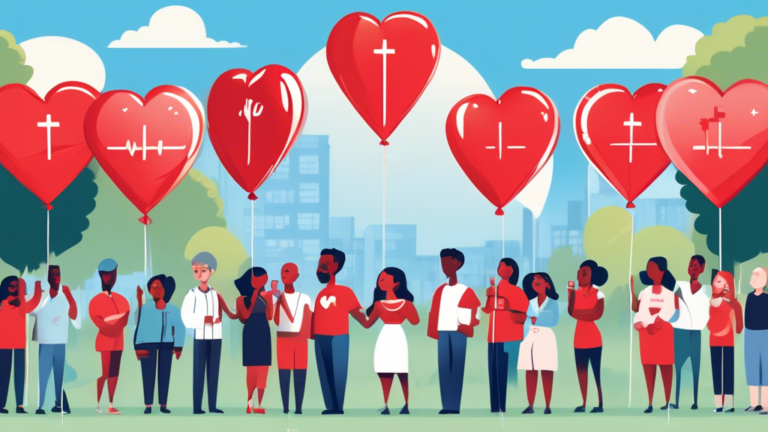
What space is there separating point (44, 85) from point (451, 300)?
7741mm

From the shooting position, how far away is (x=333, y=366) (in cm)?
1043

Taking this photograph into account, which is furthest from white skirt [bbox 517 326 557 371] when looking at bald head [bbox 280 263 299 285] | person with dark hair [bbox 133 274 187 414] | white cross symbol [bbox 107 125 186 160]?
white cross symbol [bbox 107 125 186 160]

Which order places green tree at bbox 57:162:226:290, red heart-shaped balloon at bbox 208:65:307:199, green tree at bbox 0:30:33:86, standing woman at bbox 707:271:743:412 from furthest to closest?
green tree at bbox 57:162:226:290
green tree at bbox 0:30:33:86
standing woman at bbox 707:271:743:412
red heart-shaped balloon at bbox 208:65:307:199

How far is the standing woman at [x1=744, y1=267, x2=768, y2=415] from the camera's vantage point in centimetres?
1066

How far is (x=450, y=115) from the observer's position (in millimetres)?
10492

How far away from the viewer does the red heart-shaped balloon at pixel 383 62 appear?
10.4 metres

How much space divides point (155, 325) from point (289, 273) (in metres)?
1.54

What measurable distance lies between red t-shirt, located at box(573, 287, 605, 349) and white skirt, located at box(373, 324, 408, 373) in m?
1.85

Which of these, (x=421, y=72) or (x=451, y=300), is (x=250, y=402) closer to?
(x=451, y=300)

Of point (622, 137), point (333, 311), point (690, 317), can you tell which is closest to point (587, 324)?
point (690, 317)

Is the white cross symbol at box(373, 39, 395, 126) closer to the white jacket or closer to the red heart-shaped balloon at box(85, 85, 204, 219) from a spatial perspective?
the red heart-shaped balloon at box(85, 85, 204, 219)

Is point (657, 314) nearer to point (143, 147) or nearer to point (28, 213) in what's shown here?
point (143, 147)

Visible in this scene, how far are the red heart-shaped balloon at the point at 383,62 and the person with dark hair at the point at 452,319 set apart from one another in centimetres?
156

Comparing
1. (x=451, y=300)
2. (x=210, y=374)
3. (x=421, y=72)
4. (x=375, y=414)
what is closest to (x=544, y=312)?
(x=451, y=300)
